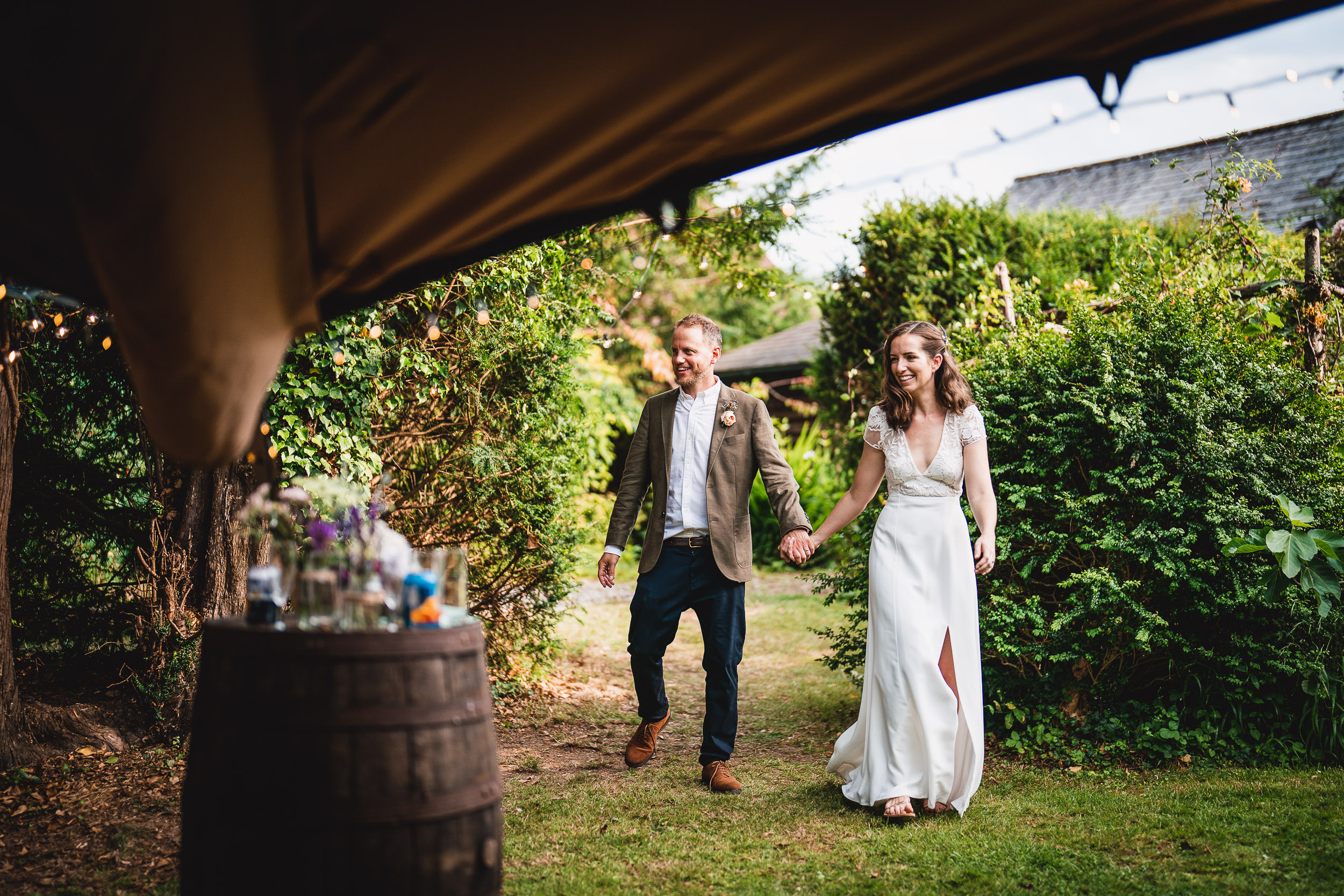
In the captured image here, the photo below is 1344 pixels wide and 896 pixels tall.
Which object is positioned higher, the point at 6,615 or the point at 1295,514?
the point at 1295,514

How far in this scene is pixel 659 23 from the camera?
161cm

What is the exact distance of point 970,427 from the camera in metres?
3.90

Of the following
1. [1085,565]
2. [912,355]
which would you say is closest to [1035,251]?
[1085,565]

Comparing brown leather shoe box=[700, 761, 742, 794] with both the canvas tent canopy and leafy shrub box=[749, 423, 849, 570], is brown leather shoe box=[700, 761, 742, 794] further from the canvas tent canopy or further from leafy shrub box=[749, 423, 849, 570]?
leafy shrub box=[749, 423, 849, 570]

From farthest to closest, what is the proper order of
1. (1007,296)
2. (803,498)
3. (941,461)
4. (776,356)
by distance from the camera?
(776,356), (803,498), (1007,296), (941,461)

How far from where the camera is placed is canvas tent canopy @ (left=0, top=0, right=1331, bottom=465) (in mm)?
1572

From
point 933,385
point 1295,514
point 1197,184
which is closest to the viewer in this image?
point 1295,514

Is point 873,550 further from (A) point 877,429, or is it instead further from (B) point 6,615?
(B) point 6,615

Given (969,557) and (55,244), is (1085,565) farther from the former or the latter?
(55,244)

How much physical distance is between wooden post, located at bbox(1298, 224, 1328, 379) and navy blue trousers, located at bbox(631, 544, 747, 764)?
340 cm

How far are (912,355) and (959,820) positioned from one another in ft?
6.16

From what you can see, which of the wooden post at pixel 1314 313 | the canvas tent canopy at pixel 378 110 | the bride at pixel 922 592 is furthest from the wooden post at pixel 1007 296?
the canvas tent canopy at pixel 378 110

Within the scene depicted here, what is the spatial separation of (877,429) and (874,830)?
1653 mm

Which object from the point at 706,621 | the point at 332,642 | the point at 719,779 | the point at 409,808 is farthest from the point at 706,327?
the point at 409,808
